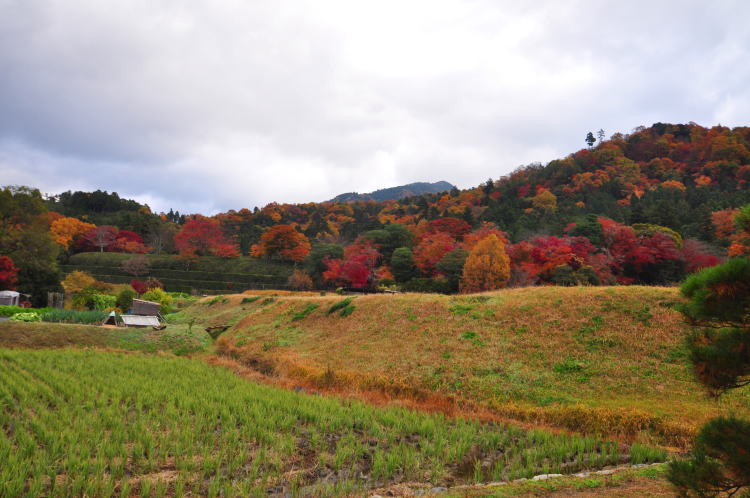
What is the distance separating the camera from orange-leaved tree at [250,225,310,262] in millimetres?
67438

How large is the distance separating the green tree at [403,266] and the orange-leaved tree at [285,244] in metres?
23.4

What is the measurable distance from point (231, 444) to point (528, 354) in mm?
10772

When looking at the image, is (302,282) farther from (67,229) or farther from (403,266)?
(67,229)

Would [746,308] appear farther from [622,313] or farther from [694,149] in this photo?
[694,149]

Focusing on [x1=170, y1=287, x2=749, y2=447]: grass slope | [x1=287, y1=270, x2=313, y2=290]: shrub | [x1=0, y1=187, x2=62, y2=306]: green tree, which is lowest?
[x1=170, y1=287, x2=749, y2=447]: grass slope

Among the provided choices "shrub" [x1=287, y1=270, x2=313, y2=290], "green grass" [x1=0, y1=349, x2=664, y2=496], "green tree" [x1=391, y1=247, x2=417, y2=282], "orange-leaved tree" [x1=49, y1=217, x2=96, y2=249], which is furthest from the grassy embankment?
"green grass" [x1=0, y1=349, x2=664, y2=496]

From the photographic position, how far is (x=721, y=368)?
13.7ft

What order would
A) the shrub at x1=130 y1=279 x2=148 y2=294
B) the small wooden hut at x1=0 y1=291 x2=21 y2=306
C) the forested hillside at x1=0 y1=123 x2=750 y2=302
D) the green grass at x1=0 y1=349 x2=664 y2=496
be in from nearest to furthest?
1. the green grass at x1=0 y1=349 x2=664 y2=496
2. the small wooden hut at x1=0 y1=291 x2=21 y2=306
3. the forested hillside at x1=0 y1=123 x2=750 y2=302
4. the shrub at x1=130 y1=279 x2=148 y2=294

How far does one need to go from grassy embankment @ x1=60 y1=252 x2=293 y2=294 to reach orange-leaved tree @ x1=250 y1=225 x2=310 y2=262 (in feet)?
6.74

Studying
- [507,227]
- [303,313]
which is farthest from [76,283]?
[507,227]

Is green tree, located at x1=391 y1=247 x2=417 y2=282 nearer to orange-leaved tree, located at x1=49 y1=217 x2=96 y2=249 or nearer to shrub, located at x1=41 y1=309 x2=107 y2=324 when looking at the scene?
shrub, located at x1=41 y1=309 x2=107 y2=324

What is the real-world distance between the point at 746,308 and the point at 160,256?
74994 mm

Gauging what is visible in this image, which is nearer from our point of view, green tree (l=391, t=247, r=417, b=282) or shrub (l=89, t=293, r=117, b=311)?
shrub (l=89, t=293, r=117, b=311)

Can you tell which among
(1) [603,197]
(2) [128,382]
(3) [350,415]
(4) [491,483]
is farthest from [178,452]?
(1) [603,197]
